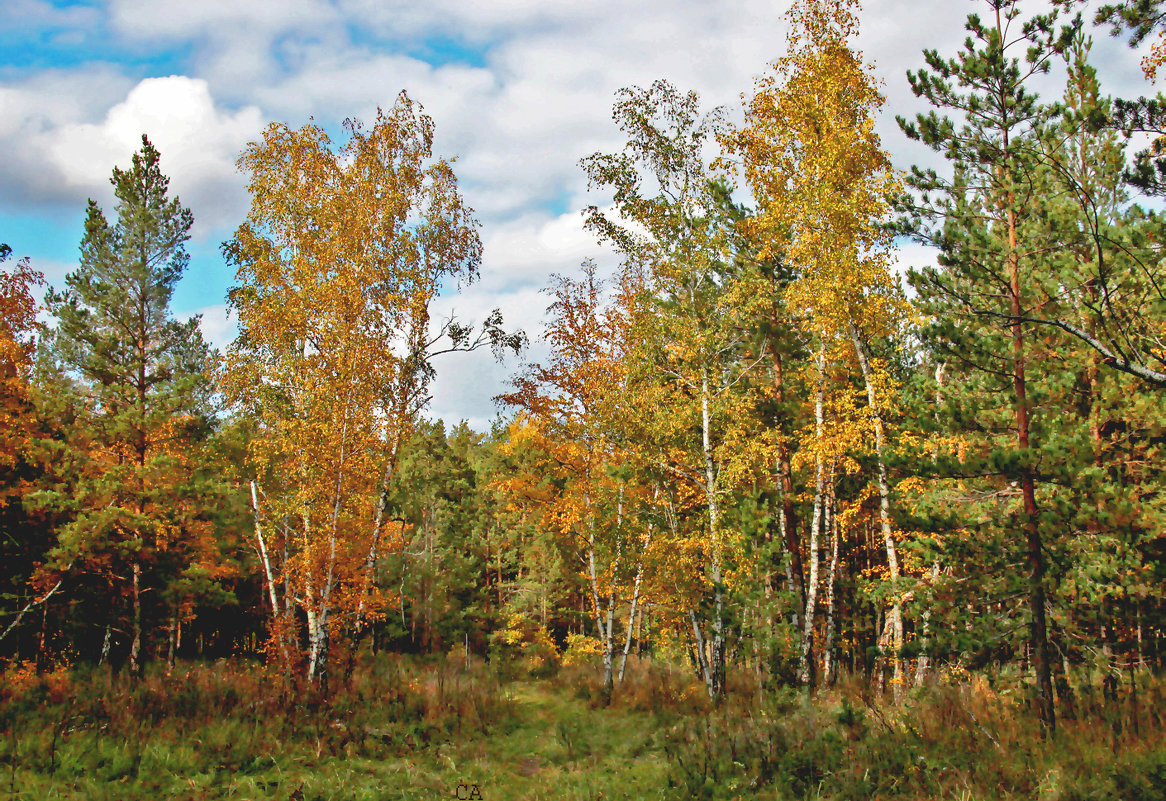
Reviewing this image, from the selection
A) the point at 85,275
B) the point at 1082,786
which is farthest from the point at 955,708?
the point at 85,275

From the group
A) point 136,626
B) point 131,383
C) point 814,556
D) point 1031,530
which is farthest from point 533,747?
point 131,383

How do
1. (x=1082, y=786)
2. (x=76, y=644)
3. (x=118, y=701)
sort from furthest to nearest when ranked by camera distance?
(x=76, y=644) → (x=118, y=701) → (x=1082, y=786)

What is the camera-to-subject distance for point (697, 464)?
12.2 m

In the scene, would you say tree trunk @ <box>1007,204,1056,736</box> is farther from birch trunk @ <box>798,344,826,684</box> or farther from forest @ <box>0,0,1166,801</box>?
birch trunk @ <box>798,344,826,684</box>

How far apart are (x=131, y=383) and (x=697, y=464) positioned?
14.2 metres

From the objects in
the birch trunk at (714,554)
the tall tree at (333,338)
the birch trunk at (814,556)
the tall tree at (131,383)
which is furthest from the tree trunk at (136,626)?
the birch trunk at (814,556)

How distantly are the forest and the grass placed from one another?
7 cm

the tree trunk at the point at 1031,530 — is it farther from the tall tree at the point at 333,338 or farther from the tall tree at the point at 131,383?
the tall tree at the point at 131,383

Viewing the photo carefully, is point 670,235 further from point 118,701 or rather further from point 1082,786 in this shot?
point 118,701

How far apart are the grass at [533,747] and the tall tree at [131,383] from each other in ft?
11.9

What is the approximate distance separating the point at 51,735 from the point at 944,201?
14.0 metres

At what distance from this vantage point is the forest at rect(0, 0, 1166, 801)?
295 inches

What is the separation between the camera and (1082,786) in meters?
5.29

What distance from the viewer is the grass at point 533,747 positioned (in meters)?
6.22
